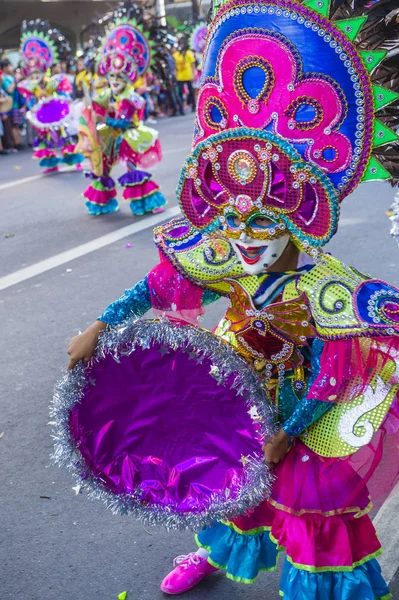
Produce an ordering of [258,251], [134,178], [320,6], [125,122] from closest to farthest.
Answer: [320,6] → [258,251] → [125,122] → [134,178]

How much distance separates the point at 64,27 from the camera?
97.7ft

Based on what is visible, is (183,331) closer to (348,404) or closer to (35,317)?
(348,404)

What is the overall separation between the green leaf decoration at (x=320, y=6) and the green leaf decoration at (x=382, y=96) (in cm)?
22

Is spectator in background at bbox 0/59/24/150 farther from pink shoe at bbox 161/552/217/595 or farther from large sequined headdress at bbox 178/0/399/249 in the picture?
large sequined headdress at bbox 178/0/399/249

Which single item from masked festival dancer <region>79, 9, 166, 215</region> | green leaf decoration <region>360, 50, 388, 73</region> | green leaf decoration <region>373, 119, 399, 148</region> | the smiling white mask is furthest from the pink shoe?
masked festival dancer <region>79, 9, 166, 215</region>

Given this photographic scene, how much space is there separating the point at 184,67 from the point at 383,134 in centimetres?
1889

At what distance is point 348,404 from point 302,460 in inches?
9.0

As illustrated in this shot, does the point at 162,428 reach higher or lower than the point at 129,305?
lower

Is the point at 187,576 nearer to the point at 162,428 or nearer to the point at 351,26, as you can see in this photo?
the point at 162,428

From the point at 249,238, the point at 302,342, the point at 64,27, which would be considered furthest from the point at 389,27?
the point at 64,27

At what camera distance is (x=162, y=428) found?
258 centimetres

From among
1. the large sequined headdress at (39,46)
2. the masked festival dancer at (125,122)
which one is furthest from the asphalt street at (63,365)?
the large sequined headdress at (39,46)

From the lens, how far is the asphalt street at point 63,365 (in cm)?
294

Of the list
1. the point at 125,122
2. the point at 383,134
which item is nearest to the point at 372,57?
the point at 383,134
